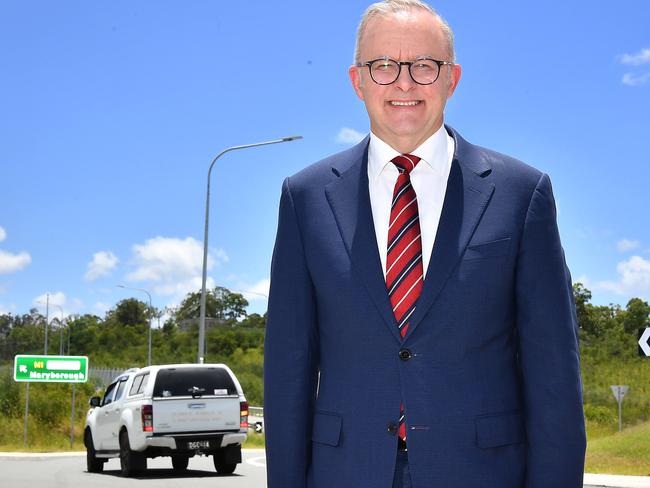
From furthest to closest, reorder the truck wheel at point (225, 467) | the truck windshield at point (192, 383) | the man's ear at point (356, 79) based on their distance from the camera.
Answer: the truck wheel at point (225, 467) < the truck windshield at point (192, 383) < the man's ear at point (356, 79)

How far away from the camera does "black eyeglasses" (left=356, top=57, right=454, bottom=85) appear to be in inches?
138

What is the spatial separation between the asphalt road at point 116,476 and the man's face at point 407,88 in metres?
15.5

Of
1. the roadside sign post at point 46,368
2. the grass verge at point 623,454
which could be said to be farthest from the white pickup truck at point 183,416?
the roadside sign post at point 46,368

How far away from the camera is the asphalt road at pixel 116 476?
1884 cm

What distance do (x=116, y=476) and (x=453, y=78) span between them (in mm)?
19090

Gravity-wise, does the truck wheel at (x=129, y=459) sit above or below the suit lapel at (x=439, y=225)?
below

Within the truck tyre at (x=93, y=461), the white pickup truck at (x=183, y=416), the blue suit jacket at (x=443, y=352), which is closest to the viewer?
the blue suit jacket at (x=443, y=352)

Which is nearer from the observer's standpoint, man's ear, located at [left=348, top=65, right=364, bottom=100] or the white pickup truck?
man's ear, located at [left=348, top=65, right=364, bottom=100]

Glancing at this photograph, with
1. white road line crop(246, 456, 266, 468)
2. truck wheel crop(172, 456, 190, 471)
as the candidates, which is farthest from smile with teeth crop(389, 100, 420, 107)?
white road line crop(246, 456, 266, 468)

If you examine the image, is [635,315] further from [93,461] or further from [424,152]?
[424,152]

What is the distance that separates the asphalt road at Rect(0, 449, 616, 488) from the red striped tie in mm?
15477

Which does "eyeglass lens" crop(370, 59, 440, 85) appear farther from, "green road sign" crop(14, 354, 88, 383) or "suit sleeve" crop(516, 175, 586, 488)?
"green road sign" crop(14, 354, 88, 383)

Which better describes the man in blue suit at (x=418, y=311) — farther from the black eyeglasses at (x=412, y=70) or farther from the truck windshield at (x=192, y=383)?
the truck windshield at (x=192, y=383)

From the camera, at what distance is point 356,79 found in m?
3.68
